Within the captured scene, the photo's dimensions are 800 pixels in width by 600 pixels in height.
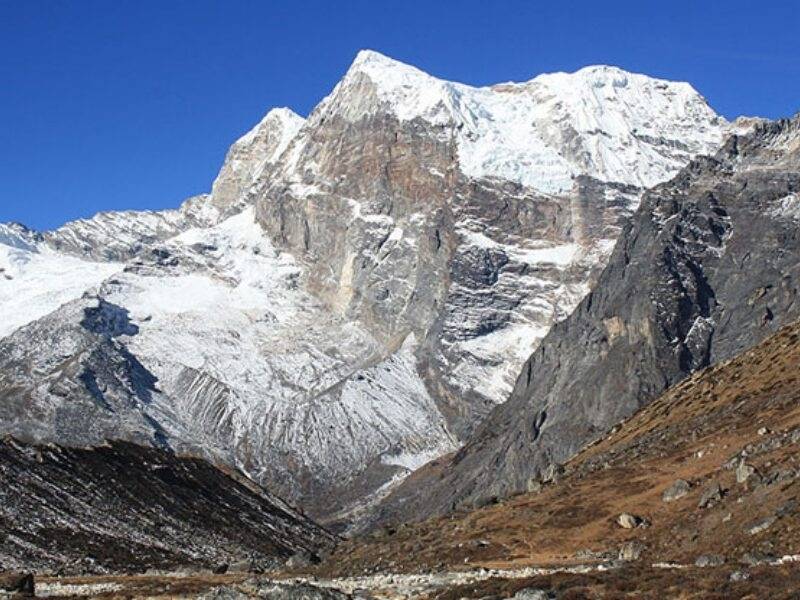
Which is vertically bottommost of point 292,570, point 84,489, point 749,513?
point 749,513

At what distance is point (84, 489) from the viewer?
191250mm

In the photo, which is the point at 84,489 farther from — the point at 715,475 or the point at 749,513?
the point at 749,513

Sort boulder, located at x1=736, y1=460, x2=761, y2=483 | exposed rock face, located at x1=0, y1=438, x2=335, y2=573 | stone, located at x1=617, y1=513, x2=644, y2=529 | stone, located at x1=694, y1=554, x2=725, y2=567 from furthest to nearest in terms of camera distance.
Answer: exposed rock face, located at x1=0, y1=438, x2=335, y2=573 → stone, located at x1=617, y1=513, x2=644, y2=529 → boulder, located at x1=736, y1=460, x2=761, y2=483 → stone, located at x1=694, y1=554, x2=725, y2=567

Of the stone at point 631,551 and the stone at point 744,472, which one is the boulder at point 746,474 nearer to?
the stone at point 744,472

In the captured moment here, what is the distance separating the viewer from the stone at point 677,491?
8512 centimetres

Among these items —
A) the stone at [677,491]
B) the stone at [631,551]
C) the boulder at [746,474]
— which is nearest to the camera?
the stone at [631,551]

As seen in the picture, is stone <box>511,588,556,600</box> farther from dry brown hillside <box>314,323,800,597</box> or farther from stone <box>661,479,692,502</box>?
stone <box>661,479,692,502</box>

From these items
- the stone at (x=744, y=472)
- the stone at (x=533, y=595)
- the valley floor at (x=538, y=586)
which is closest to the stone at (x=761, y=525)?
the valley floor at (x=538, y=586)

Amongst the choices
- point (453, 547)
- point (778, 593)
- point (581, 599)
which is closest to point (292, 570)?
point (453, 547)

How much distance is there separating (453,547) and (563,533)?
25.6 feet

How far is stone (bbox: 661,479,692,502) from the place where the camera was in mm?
85125

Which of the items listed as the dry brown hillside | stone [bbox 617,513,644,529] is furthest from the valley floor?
stone [bbox 617,513,644,529]

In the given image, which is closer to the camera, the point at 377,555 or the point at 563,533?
the point at 563,533

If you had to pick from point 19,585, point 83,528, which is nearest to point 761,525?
point 19,585
